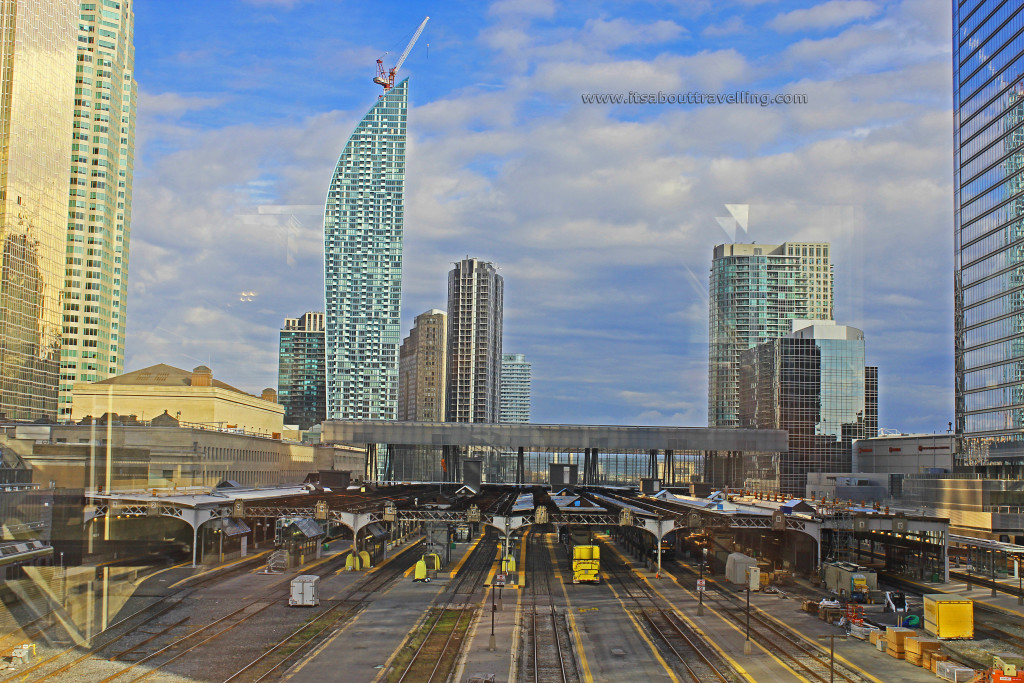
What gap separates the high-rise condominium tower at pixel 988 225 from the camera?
111438mm

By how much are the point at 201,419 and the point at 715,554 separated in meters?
62.2

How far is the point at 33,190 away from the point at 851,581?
7425 cm

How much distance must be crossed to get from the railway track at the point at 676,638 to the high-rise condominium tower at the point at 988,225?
7074 cm

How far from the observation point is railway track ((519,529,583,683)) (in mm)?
39031

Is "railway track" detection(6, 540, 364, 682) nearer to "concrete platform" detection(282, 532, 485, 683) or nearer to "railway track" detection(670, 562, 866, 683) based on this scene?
"concrete platform" detection(282, 532, 485, 683)

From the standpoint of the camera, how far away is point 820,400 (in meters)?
182

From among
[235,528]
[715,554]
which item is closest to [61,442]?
[235,528]

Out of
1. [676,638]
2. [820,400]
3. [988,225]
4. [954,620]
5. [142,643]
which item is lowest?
[676,638]

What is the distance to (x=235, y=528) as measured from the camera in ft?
255

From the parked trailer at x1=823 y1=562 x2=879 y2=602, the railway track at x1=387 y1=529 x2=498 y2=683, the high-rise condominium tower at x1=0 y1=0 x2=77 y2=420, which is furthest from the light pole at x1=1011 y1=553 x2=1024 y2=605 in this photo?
the railway track at x1=387 y1=529 x2=498 y2=683

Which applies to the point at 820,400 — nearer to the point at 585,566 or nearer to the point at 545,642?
the point at 585,566

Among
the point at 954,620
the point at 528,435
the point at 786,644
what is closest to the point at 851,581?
the point at 954,620

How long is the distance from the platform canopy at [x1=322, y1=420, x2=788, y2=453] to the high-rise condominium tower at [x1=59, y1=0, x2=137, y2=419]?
39577 mm

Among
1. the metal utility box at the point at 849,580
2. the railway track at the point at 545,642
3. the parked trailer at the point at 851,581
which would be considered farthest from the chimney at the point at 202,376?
the parked trailer at the point at 851,581
